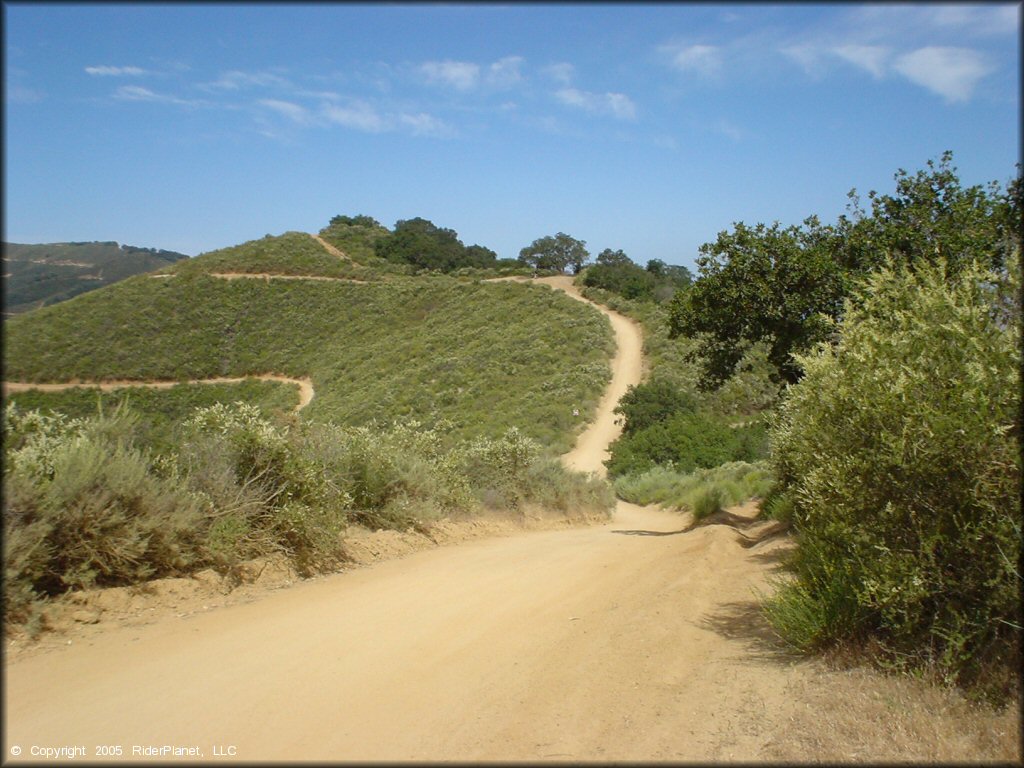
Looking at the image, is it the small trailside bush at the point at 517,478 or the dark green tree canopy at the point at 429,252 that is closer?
the small trailside bush at the point at 517,478

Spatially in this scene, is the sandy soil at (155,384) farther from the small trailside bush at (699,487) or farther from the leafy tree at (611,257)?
the leafy tree at (611,257)

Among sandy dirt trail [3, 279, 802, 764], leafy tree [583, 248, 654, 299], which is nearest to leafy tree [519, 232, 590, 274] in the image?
leafy tree [583, 248, 654, 299]

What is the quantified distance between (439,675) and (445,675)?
42mm

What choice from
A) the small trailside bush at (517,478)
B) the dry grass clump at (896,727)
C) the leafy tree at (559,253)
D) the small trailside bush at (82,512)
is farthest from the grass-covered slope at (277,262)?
the dry grass clump at (896,727)

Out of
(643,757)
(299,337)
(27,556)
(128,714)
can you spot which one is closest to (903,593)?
(643,757)

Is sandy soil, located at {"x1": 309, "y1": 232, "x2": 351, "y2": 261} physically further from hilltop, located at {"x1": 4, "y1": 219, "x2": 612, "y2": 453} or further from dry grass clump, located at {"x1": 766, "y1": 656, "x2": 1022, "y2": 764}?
dry grass clump, located at {"x1": 766, "y1": 656, "x2": 1022, "y2": 764}

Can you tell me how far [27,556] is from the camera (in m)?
5.82

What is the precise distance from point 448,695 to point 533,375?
36.0 meters

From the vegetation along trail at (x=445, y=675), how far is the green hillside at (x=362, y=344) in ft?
74.4

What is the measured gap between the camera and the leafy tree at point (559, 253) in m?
100

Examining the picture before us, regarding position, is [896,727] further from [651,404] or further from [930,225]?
[651,404]

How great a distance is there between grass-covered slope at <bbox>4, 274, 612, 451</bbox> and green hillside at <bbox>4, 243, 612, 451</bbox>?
123mm

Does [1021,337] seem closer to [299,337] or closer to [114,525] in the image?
[114,525]

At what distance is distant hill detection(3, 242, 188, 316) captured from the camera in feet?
32.5
